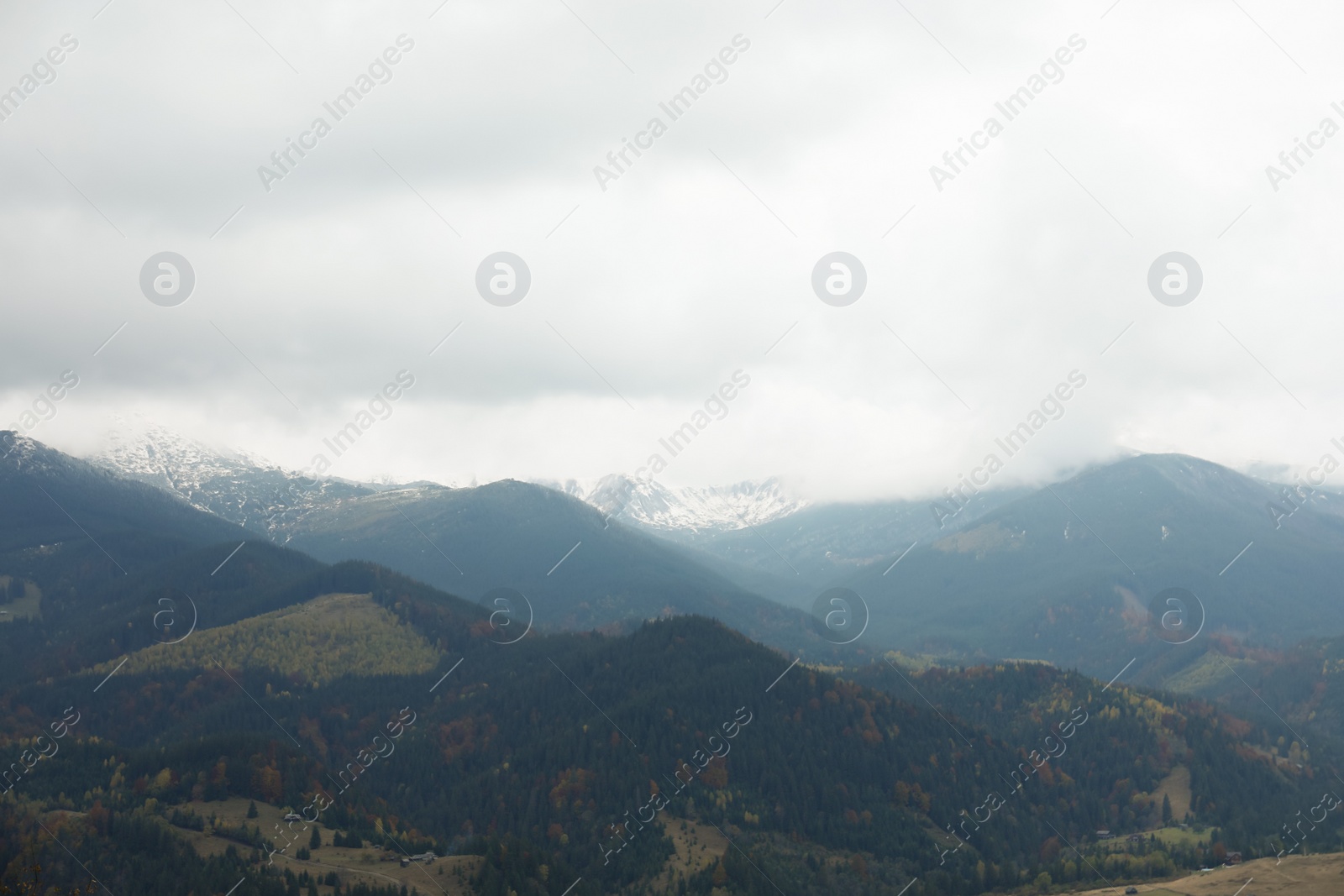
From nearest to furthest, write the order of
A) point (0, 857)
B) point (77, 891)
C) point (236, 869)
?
point (77, 891) → point (0, 857) → point (236, 869)

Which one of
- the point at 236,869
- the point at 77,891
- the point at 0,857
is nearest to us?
the point at 77,891

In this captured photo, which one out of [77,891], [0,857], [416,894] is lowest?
[0,857]

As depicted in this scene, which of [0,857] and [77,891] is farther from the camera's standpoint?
[0,857]

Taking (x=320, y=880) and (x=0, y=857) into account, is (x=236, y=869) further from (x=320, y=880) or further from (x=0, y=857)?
(x=0, y=857)

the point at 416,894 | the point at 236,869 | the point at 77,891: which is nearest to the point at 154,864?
the point at 236,869

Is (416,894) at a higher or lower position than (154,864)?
higher

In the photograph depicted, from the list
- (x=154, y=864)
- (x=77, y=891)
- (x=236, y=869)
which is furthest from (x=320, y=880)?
(x=77, y=891)

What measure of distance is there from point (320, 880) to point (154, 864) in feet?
102

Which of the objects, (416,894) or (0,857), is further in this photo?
(416,894)

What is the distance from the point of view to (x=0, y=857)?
180000 mm

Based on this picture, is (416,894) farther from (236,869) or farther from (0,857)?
(0,857)

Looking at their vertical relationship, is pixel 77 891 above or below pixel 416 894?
→ below

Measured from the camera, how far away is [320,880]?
7741 inches

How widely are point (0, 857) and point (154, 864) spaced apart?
25462 millimetres
